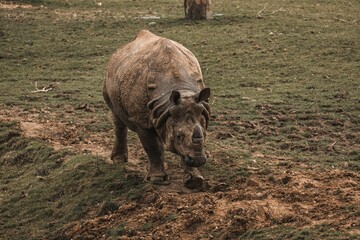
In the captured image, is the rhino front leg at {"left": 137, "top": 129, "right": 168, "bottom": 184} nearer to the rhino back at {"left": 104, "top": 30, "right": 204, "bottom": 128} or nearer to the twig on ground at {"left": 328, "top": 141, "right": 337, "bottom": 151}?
the rhino back at {"left": 104, "top": 30, "right": 204, "bottom": 128}

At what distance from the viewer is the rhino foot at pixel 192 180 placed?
8531mm

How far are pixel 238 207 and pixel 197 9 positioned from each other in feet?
40.3

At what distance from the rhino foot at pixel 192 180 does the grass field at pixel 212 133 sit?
0.12 meters

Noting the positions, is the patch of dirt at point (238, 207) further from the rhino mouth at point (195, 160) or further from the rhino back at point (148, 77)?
the rhino back at point (148, 77)

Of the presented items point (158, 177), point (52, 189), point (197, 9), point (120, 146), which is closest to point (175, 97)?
point (158, 177)

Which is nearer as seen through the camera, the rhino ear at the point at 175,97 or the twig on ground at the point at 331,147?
the rhino ear at the point at 175,97

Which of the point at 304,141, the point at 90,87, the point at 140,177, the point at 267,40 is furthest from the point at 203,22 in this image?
the point at 140,177

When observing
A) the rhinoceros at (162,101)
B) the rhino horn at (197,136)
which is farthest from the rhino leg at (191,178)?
the rhino horn at (197,136)

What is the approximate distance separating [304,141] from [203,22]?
909 cm

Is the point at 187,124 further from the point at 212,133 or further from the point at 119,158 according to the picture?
the point at 212,133

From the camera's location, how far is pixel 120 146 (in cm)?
1012

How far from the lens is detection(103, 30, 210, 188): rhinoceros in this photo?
8141 millimetres

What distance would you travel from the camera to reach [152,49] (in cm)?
905

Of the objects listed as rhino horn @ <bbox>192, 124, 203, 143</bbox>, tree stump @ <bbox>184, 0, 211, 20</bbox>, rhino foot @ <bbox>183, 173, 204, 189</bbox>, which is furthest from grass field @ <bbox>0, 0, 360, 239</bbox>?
rhino horn @ <bbox>192, 124, 203, 143</bbox>
